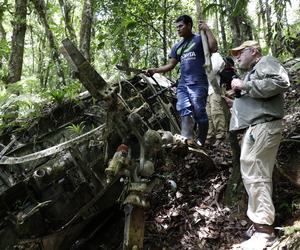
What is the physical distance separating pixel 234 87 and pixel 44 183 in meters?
2.86

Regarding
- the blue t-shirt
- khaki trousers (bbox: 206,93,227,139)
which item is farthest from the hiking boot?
khaki trousers (bbox: 206,93,227,139)

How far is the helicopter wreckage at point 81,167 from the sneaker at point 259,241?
1.21m

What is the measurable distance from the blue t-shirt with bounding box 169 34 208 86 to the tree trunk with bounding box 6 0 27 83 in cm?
552

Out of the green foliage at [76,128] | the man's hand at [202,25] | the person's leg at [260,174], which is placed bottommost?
the person's leg at [260,174]

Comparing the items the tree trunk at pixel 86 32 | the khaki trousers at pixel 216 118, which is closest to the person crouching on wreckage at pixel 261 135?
the khaki trousers at pixel 216 118

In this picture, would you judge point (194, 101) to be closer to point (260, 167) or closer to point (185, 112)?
point (185, 112)

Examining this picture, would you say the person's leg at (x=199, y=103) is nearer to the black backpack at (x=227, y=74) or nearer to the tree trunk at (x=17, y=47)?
the black backpack at (x=227, y=74)

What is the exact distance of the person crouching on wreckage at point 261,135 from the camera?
4.17m

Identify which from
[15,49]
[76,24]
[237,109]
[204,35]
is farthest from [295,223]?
[76,24]

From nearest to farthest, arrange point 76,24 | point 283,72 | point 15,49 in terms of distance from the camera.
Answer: point 283,72, point 15,49, point 76,24

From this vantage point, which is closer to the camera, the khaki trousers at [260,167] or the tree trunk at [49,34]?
the khaki trousers at [260,167]

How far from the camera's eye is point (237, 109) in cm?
477

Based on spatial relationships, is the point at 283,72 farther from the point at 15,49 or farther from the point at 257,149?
the point at 15,49

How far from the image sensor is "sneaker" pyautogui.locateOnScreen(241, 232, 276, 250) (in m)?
4.04
